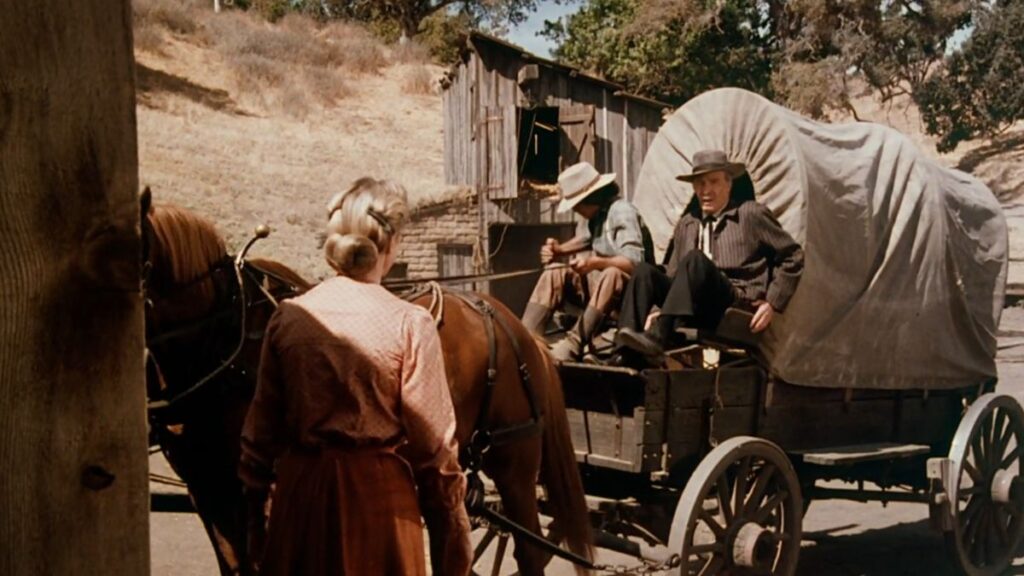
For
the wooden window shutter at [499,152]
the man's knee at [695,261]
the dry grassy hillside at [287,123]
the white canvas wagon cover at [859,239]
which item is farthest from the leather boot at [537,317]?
the wooden window shutter at [499,152]

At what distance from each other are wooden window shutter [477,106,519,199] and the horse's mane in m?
16.0

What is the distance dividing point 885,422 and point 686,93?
23.0 meters

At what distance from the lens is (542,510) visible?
5.39m

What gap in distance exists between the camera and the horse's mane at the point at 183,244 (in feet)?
14.2

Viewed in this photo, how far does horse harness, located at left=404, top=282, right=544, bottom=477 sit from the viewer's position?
4660mm

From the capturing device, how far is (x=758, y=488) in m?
5.68

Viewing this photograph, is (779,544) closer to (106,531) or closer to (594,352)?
(594,352)

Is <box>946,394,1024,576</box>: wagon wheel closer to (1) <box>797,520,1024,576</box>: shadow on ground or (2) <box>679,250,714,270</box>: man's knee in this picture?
(1) <box>797,520,1024,576</box>: shadow on ground

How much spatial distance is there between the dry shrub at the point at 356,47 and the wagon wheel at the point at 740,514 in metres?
33.6

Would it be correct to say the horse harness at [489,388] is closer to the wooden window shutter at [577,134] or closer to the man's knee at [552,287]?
the man's knee at [552,287]

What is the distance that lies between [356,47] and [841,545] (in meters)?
33.6

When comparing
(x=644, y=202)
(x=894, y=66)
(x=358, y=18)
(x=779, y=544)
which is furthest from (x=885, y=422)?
(x=358, y=18)

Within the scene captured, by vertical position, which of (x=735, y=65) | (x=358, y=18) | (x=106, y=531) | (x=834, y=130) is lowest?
(x=106, y=531)

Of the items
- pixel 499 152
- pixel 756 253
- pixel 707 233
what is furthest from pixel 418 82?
pixel 756 253
